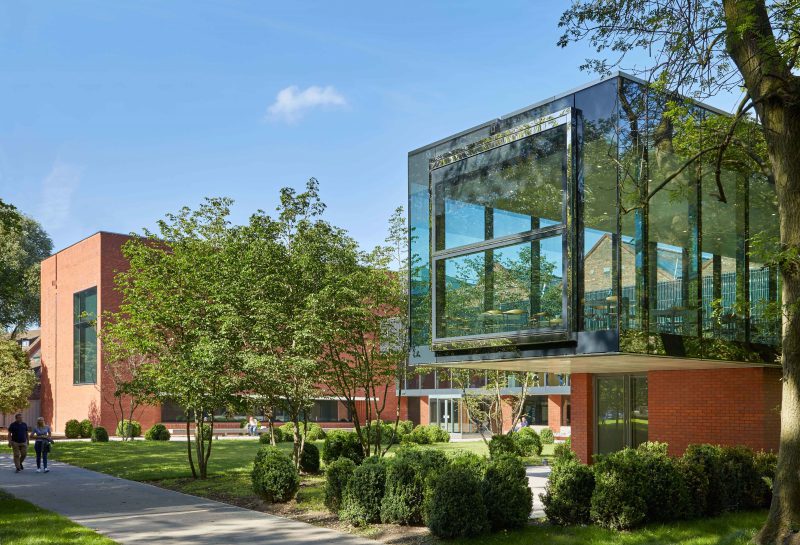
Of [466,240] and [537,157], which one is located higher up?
[537,157]

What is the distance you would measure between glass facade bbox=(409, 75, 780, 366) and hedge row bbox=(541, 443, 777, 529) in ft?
8.11

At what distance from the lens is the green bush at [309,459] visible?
70.2 feet

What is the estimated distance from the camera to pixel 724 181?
17156mm

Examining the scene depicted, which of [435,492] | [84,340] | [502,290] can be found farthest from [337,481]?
[84,340]

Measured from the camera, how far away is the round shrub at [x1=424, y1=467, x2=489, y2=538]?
1142cm

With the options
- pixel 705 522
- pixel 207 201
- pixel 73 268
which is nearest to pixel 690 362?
pixel 705 522

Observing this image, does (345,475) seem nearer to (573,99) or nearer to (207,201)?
(573,99)

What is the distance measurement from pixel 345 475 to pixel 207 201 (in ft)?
42.7

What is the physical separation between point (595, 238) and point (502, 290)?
240cm

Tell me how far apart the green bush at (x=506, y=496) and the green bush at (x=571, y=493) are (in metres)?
0.47

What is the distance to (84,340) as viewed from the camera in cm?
4775

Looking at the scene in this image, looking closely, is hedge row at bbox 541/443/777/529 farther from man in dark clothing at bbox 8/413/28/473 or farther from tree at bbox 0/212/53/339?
tree at bbox 0/212/53/339

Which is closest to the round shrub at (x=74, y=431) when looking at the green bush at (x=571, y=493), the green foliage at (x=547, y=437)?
the green foliage at (x=547, y=437)

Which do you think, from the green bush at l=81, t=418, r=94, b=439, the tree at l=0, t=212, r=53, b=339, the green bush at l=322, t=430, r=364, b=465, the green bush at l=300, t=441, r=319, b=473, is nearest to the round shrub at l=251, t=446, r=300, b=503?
the green bush at l=300, t=441, r=319, b=473
